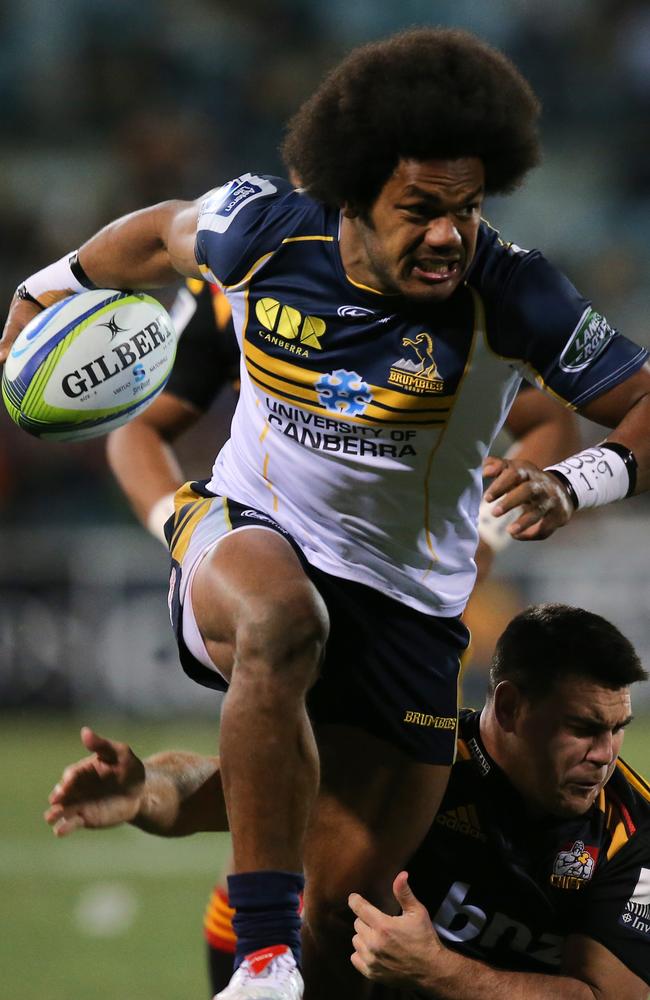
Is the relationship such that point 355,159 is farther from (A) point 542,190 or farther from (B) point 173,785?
(A) point 542,190

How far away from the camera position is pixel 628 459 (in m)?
3.22

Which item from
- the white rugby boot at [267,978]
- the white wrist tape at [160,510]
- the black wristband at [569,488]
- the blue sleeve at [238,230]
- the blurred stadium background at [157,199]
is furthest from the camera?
the blurred stadium background at [157,199]

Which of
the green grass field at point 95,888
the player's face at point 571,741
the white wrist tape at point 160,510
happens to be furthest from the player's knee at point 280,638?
the green grass field at point 95,888

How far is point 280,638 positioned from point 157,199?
8.38m

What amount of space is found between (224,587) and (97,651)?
605cm

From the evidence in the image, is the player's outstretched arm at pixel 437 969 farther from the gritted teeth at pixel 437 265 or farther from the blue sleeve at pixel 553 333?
the gritted teeth at pixel 437 265

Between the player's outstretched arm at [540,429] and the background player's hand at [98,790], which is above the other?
the player's outstretched arm at [540,429]

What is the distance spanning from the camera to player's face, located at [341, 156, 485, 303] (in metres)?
3.12

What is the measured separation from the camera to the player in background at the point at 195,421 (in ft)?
15.5

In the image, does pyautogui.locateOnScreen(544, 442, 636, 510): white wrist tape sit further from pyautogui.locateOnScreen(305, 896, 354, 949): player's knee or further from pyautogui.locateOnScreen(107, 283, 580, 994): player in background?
pyautogui.locateOnScreen(107, 283, 580, 994): player in background

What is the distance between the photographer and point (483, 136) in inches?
125

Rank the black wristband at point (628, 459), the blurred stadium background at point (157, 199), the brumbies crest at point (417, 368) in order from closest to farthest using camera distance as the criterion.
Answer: the black wristband at point (628, 459), the brumbies crest at point (417, 368), the blurred stadium background at point (157, 199)

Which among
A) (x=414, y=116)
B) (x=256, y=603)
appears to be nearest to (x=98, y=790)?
(x=256, y=603)

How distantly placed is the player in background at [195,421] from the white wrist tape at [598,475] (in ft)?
4.57
